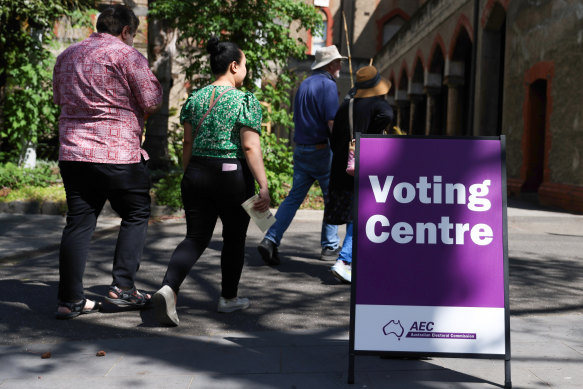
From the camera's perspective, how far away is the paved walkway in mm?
3189

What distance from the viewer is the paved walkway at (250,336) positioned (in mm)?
3189

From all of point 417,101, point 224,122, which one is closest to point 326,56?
point 224,122

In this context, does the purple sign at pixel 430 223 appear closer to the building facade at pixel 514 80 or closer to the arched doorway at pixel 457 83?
the building facade at pixel 514 80

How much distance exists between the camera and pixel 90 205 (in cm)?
435

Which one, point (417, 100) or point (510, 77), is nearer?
point (510, 77)

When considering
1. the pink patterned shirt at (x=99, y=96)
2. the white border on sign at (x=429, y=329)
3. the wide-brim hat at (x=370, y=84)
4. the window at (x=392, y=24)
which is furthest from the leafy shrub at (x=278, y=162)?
the window at (x=392, y=24)

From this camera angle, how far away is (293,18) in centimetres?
1148

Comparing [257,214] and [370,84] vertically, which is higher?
[370,84]

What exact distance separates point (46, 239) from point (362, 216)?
5432 millimetres

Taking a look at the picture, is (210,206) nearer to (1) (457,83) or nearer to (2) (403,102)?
(1) (457,83)

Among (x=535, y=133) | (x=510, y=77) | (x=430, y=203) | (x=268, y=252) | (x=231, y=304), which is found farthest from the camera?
(x=510, y=77)

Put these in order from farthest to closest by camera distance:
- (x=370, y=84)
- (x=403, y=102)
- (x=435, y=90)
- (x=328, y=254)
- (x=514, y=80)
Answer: (x=403, y=102) → (x=435, y=90) → (x=514, y=80) → (x=328, y=254) → (x=370, y=84)

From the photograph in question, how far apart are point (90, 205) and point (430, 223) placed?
2269mm

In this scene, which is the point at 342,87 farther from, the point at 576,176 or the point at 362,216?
the point at 362,216
